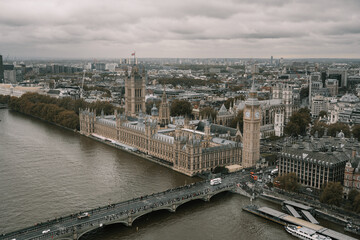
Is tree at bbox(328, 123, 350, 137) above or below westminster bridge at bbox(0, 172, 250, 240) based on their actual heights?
above

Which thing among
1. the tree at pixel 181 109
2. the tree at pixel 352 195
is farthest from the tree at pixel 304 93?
the tree at pixel 352 195

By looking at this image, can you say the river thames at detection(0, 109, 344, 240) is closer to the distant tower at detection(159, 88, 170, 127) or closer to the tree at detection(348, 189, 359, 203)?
the tree at detection(348, 189, 359, 203)

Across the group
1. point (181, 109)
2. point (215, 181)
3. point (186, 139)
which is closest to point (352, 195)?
point (215, 181)

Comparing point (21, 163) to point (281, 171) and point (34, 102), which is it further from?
point (34, 102)

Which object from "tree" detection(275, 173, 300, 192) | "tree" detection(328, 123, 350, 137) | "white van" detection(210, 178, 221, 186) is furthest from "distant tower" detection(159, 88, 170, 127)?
"tree" detection(328, 123, 350, 137)

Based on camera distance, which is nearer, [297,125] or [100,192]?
[100,192]

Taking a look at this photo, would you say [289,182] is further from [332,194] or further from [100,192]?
[100,192]

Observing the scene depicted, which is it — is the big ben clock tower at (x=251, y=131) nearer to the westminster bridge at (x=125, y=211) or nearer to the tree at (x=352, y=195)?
the westminster bridge at (x=125, y=211)
